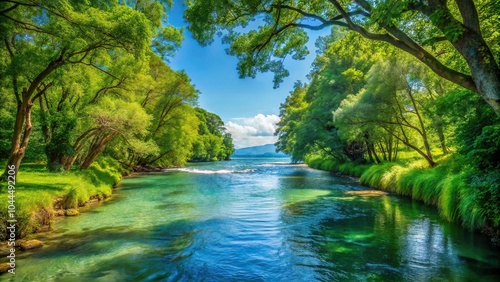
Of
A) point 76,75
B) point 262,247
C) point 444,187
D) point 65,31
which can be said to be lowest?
point 262,247

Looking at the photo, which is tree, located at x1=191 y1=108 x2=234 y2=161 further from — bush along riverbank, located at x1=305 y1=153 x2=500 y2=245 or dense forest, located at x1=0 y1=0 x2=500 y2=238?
bush along riverbank, located at x1=305 y1=153 x2=500 y2=245

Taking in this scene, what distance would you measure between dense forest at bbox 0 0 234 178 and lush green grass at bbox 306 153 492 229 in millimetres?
12625

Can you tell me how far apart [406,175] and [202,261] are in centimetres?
1478

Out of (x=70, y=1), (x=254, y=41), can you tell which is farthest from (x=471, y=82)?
(x=70, y=1)

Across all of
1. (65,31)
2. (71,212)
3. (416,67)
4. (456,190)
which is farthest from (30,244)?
(416,67)

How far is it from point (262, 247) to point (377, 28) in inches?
288

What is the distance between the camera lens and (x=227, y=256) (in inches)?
312

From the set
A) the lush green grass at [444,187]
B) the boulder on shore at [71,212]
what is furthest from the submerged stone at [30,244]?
the lush green grass at [444,187]

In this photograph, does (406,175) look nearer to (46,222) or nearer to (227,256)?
(227,256)

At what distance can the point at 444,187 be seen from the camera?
11836 millimetres

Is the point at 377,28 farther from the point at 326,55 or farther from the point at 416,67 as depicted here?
the point at 416,67

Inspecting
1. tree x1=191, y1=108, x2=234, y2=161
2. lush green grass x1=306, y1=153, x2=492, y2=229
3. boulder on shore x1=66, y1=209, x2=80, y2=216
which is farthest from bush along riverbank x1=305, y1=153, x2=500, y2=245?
tree x1=191, y1=108, x2=234, y2=161

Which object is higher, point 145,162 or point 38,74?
point 38,74

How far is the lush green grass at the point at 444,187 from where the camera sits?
8844 mm
